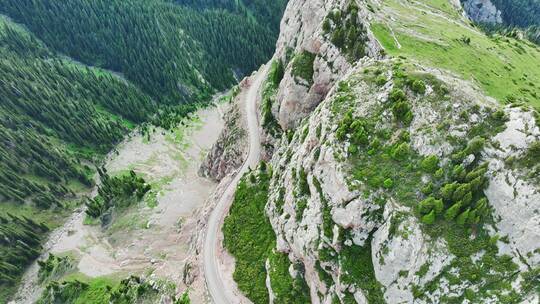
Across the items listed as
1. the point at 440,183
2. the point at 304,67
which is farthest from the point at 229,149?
the point at 440,183

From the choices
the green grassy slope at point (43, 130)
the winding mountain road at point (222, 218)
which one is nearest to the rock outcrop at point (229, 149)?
the winding mountain road at point (222, 218)

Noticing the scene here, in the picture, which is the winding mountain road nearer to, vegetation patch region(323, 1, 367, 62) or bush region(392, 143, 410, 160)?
vegetation patch region(323, 1, 367, 62)

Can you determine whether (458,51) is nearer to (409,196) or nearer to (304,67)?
(304,67)

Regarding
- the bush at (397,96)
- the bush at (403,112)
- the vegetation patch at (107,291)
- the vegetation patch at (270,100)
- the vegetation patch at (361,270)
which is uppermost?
the bush at (397,96)

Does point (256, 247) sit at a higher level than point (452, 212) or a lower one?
lower

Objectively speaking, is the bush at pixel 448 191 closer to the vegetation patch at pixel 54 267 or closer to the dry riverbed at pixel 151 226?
the dry riverbed at pixel 151 226

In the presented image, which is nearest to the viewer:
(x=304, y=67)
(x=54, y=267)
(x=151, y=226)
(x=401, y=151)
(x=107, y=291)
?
A: (x=401, y=151)

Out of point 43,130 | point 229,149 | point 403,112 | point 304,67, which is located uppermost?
point 403,112
